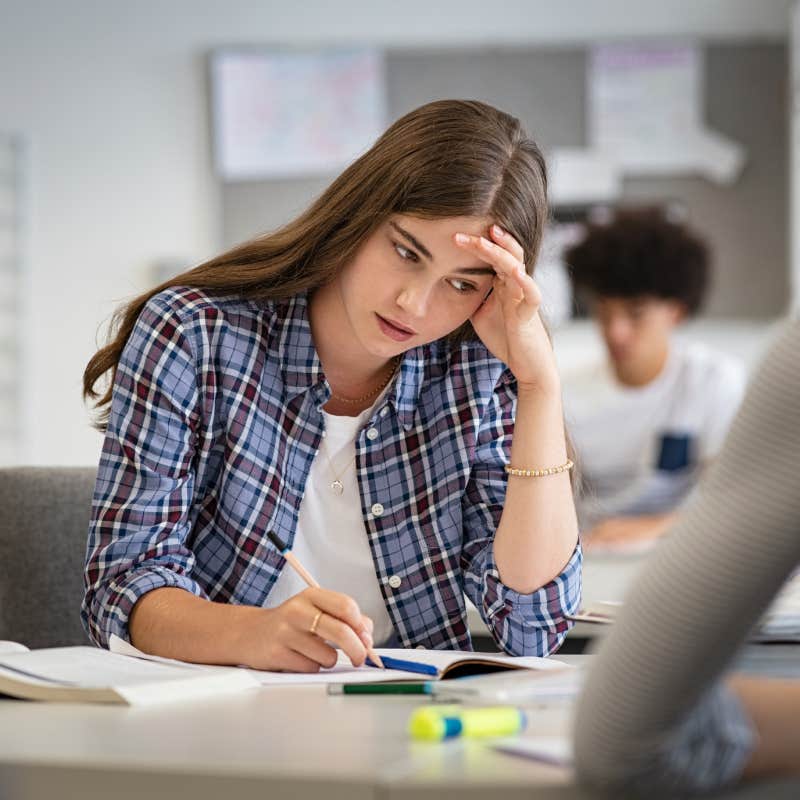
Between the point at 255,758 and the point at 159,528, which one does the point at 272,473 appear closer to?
the point at 159,528

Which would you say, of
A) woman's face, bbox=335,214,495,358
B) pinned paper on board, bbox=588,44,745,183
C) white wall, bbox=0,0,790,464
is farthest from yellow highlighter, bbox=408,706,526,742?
white wall, bbox=0,0,790,464

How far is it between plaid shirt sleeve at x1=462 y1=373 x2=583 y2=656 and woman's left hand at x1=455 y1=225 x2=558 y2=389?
75mm

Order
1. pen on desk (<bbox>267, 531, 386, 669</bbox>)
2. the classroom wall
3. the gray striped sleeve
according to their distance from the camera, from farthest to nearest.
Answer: the classroom wall < pen on desk (<bbox>267, 531, 386, 669</bbox>) < the gray striped sleeve

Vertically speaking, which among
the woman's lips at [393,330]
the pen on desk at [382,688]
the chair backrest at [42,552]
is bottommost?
the chair backrest at [42,552]

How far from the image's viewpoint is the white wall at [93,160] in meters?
4.72

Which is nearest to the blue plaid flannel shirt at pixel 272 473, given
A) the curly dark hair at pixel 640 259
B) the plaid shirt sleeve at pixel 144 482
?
the plaid shirt sleeve at pixel 144 482

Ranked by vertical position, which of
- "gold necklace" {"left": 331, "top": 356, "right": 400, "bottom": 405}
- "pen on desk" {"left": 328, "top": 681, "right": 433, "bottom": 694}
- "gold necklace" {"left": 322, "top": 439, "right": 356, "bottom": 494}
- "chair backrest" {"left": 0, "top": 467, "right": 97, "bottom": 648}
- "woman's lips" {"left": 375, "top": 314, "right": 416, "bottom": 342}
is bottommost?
"chair backrest" {"left": 0, "top": 467, "right": 97, "bottom": 648}

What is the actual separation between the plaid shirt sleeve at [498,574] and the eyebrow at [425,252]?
179mm

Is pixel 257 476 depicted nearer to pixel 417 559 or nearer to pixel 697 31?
pixel 417 559

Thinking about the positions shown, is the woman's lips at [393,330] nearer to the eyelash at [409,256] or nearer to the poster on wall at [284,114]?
the eyelash at [409,256]

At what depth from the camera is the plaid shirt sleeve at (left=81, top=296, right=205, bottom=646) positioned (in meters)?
1.25

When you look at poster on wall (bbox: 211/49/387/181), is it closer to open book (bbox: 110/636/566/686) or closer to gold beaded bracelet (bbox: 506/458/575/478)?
gold beaded bracelet (bbox: 506/458/575/478)

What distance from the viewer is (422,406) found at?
4.97 ft

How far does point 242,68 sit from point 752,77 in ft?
5.89
